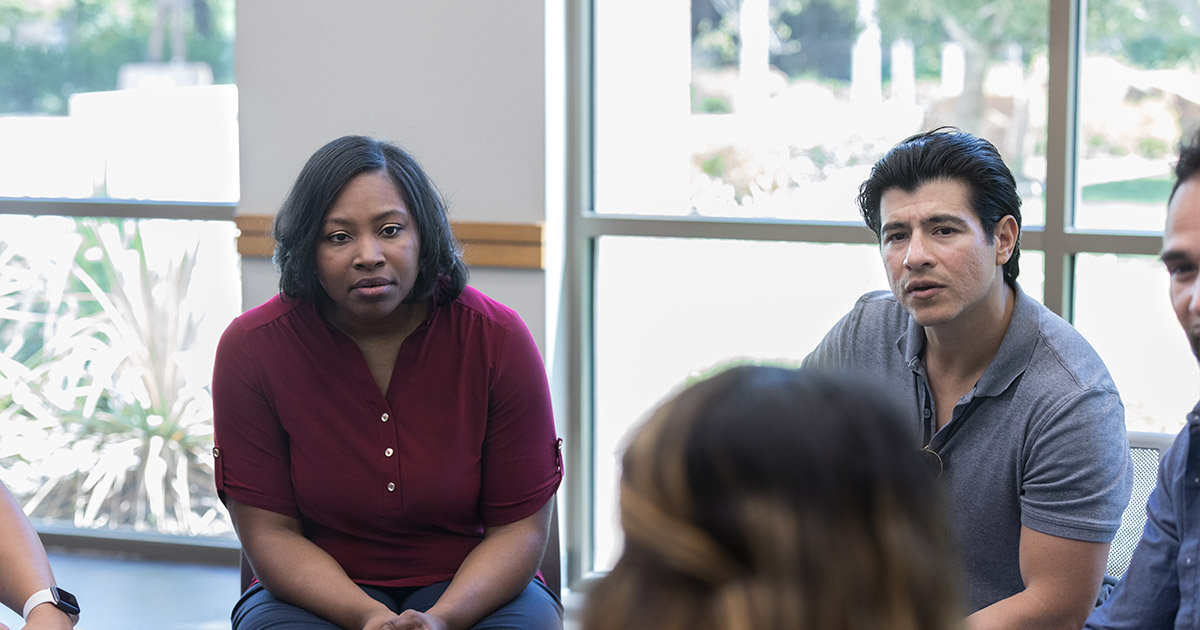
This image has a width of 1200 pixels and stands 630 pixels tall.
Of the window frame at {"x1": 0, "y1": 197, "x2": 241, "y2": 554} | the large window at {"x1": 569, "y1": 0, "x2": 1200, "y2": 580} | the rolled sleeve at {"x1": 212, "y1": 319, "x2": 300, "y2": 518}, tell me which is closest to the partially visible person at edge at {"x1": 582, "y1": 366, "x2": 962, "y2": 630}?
the rolled sleeve at {"x1": 212, "y1": 319, "x2": 300, "y2": 518}

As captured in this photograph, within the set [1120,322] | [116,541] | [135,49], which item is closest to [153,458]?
[116,541]

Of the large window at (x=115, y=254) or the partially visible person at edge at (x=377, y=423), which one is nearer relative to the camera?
the partially visible person at edge at (x=377, y=423)

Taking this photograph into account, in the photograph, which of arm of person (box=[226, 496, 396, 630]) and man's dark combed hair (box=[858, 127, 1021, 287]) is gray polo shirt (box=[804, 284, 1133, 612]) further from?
arm of person (box=[226, 496, 396, 630])

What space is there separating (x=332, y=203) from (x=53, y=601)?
77 centimetres

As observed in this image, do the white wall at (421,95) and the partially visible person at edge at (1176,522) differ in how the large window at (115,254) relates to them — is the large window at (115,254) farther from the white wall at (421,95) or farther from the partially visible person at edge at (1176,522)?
the partially visible person at edge at (1176,522)

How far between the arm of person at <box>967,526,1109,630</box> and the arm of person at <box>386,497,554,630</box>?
773mm

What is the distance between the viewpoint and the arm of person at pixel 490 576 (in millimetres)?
1896

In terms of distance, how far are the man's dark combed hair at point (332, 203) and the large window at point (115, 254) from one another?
5.00ft

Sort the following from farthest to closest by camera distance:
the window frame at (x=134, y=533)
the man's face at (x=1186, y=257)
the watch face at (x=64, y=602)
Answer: the window frame at (x=134, y=533), the watch face at (x=64, y=602), the man's face at (x=1186, y=257)

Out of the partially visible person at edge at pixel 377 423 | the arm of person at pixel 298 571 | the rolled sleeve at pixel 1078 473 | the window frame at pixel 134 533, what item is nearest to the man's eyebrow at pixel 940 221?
the rolled sleeve at pixel 1078 473

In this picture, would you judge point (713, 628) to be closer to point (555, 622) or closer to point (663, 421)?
point (663, 421)

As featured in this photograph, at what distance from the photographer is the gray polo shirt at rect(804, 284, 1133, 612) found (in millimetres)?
1643

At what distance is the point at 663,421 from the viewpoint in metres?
0.73

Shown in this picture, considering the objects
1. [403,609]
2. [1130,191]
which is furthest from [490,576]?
[1130,191]
